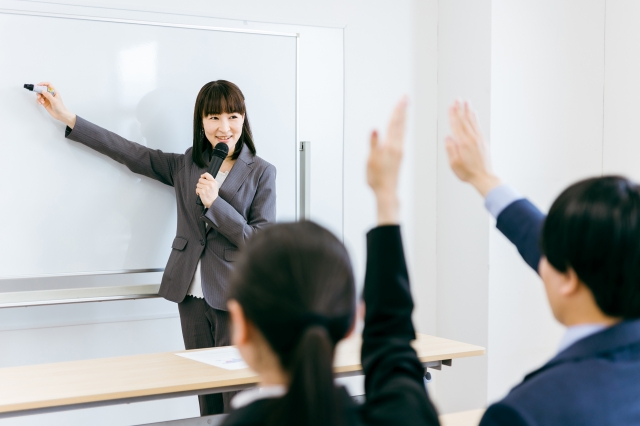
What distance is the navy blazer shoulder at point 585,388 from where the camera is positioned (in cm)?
88

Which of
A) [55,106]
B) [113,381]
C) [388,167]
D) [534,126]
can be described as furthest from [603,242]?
[534,126]

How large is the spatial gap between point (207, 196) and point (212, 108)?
0.42 m

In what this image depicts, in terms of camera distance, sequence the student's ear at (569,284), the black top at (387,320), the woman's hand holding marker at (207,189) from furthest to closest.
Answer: the woman's hand holding marker at (207,189) < the student's ear at (569,284) < the black top at (387,320)

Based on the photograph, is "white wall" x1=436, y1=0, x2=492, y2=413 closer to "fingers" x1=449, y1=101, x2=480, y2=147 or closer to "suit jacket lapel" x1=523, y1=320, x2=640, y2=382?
"fingers" x1=449, y1=101, x2=480, y2=147

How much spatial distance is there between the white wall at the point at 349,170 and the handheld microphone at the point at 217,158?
822 millimetres

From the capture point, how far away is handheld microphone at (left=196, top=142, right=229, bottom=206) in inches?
110

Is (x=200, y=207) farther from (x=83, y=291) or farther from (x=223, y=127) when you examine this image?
(x=83, y=291)

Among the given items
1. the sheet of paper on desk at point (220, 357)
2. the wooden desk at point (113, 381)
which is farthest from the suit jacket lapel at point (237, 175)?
the wooden desk at point (113, 381)

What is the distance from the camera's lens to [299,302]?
2.37 feet

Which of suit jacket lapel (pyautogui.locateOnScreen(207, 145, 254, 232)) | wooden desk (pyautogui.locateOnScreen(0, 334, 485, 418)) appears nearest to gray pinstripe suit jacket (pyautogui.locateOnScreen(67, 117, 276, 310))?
suit jacket lapel (pyautogui.locateOnScreen(207, 145, 254, 232))

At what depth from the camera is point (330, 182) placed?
369 centimetres

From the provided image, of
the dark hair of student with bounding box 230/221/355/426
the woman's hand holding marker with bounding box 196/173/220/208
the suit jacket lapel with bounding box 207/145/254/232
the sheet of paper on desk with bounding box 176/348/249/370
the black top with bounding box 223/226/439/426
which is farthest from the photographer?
the suit jacket lapel with bounding box 207/145/254/232

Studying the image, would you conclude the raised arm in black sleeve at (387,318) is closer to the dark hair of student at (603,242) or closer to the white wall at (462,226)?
the dark hair of student at (603,242)

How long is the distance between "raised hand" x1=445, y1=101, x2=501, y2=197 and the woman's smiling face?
1780mm
